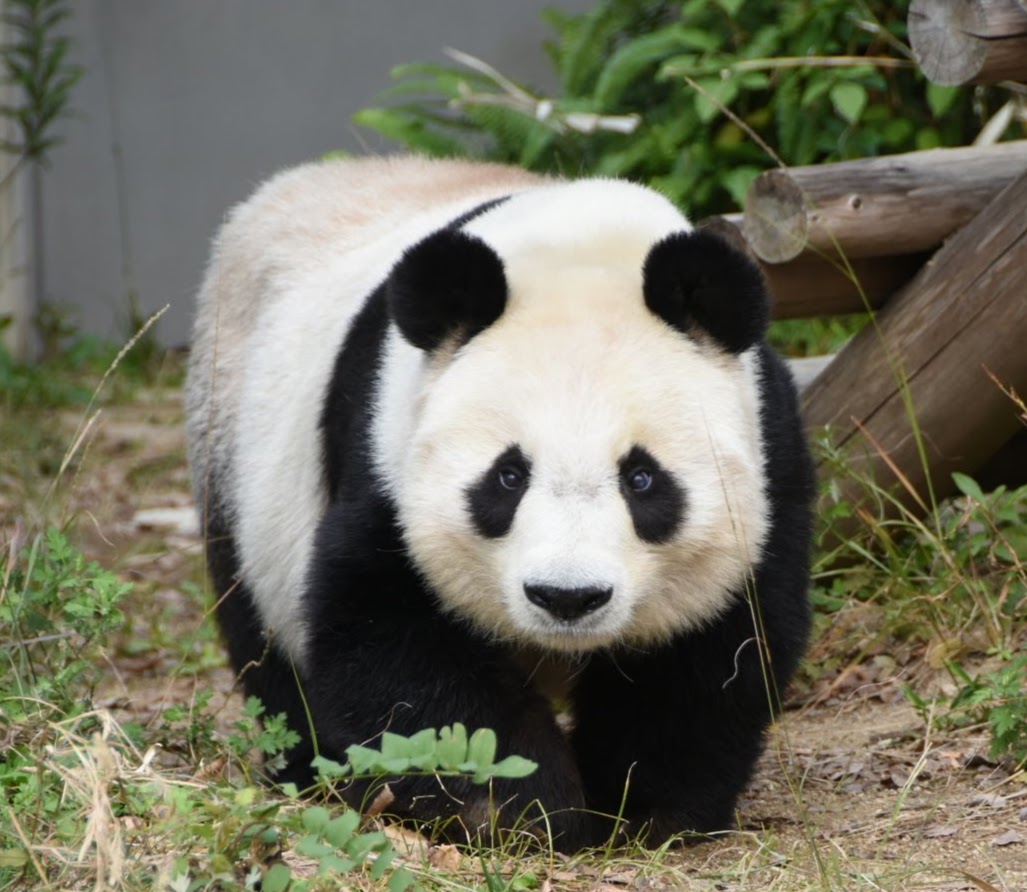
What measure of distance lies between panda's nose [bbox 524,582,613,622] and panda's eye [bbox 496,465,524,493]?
9.2 inches

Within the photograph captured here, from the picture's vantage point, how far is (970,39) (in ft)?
14.0

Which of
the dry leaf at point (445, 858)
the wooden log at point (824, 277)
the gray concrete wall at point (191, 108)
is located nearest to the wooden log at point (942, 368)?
the wooden log at point (824, 277)

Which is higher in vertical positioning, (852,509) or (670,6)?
(670,6)

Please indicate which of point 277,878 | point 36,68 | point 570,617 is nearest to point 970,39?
point 570,617

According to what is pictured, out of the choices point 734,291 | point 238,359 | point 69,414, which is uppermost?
point 734,291

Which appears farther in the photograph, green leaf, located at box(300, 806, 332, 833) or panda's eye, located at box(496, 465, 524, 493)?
panda's eye, located at box(496, 465, 524, 493)

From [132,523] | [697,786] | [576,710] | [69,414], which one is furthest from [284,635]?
[69,414]

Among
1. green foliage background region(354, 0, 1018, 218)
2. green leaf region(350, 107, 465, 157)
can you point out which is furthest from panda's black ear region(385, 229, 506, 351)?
green leaf region(350, 107, 465, 157)

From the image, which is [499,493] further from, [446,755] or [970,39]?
[970,39]

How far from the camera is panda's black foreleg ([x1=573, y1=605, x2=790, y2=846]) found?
3.70 m

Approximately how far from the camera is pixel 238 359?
16.3ft

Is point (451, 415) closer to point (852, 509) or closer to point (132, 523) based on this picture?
point (852, 509)

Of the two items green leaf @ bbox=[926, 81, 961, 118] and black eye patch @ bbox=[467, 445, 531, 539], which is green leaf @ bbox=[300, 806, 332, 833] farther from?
green leaf @ bbox=[926, 81, 961, 118]

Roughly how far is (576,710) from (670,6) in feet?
20.2
